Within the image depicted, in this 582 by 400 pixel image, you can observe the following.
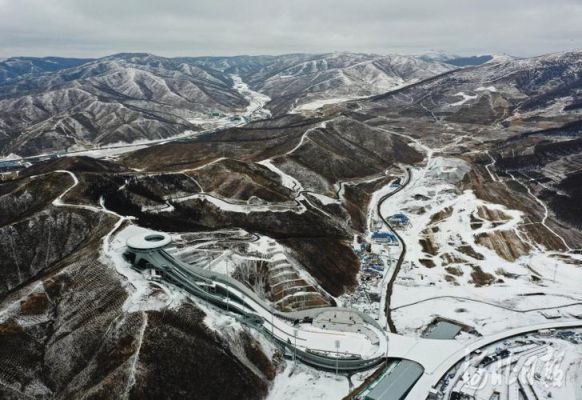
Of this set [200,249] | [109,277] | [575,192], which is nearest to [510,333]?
[200,249]

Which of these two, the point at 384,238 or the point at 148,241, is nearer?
the point at 148,241

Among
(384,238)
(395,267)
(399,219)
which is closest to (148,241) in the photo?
(395,267)

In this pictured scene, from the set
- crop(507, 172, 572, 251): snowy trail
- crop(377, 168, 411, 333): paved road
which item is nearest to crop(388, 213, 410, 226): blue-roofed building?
crop(377, 168, 411, 333): paved road

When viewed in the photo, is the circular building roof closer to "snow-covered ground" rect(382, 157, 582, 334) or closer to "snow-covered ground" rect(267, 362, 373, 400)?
"snow-covered ground" rect(267, 362, 373, 400)

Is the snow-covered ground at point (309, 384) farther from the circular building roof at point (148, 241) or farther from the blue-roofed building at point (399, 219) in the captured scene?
the blue-roofed building at point (399, 219)

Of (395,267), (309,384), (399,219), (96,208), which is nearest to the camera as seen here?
(309,384)

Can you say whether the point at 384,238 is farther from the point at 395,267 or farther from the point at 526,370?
the point at 526,370

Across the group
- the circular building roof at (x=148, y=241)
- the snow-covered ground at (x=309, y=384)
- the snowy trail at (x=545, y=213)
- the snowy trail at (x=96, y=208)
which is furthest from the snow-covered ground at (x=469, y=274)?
the snowy trail at (x=96, y=208)
